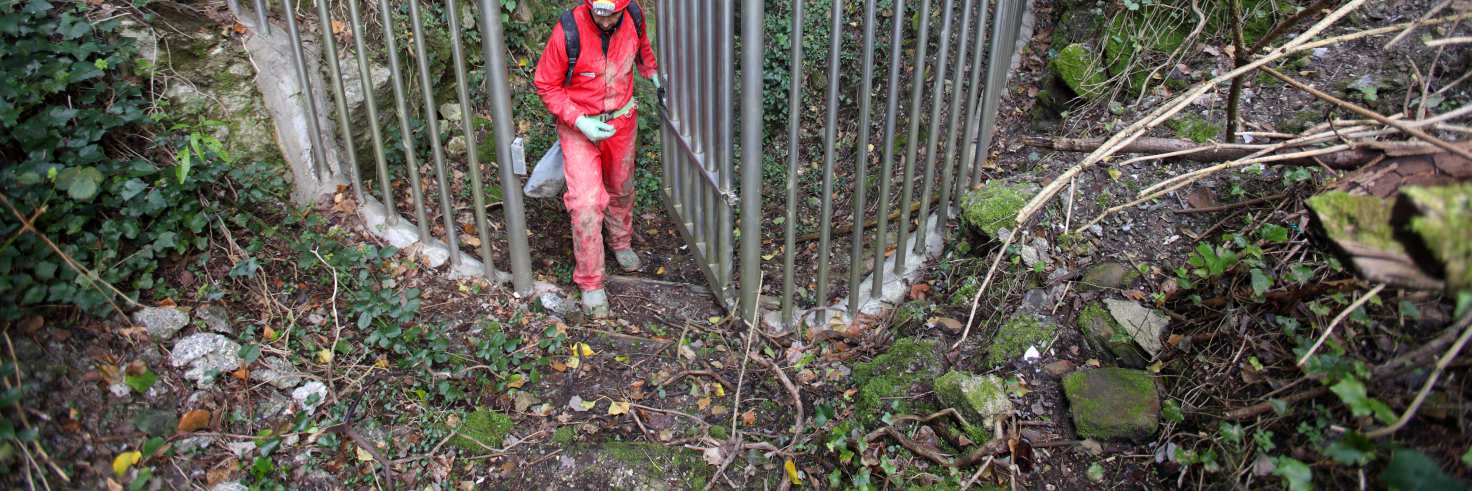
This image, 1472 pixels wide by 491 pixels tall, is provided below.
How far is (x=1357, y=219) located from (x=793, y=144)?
183 centimetres

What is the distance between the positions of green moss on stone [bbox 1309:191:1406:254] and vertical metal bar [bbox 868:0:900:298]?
60.5 inches

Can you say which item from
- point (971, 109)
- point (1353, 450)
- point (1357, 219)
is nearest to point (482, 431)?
point (971, 109)

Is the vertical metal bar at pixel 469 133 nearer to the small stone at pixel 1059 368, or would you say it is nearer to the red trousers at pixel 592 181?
the red trousers at pixel 592 181

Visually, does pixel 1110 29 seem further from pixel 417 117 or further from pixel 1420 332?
pixel 417 117

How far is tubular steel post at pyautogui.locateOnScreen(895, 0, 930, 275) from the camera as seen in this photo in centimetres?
326

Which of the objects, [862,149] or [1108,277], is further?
[862,149]

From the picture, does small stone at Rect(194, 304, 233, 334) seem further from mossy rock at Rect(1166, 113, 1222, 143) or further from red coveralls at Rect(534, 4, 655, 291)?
mossy rock at Rect(1166, 113, 1222, 143)

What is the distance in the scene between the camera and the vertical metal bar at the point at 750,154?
301 centimetres

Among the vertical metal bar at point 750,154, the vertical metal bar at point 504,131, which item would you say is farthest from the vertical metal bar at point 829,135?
the vertical metal bar at point 504,131

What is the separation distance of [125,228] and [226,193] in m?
0.53

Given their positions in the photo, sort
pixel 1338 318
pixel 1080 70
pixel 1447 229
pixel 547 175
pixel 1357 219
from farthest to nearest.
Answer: pixel 1080 70
pixel 547 175
pixel 1338 318
pixel 1357 219
pixel 1447 229

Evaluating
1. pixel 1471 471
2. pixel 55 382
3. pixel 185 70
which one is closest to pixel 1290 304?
pixel 1471 471

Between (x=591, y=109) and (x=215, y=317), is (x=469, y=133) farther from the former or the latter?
(x=215, y=317)

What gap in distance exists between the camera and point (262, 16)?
399cm
